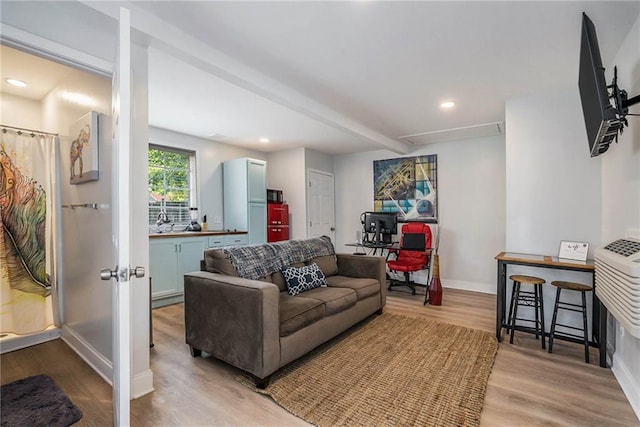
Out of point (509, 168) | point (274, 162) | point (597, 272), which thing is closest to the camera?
point (597, 272)

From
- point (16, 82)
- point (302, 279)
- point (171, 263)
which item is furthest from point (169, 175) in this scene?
point (302, 279)

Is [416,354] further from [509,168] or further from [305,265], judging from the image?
[509,168]

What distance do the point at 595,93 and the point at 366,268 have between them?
248cm

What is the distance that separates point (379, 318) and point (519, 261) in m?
1.52

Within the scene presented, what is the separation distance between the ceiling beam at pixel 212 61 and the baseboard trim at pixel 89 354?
87.8 inches

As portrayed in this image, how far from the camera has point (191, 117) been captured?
3.82 meters

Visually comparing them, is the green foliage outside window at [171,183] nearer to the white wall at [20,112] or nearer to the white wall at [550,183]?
the white wall at [20,112]

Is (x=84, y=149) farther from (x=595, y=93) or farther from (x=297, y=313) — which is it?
(x=595, y=93)

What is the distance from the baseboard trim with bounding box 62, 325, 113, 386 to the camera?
218 centimetres

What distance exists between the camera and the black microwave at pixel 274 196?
545 cm

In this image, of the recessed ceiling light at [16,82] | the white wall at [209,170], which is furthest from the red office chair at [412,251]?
the recessed ceiling light at [16,82]

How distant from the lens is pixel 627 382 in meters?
1.94

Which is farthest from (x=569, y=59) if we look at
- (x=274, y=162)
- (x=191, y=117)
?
(x=274, y=162)

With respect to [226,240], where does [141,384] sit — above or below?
below
